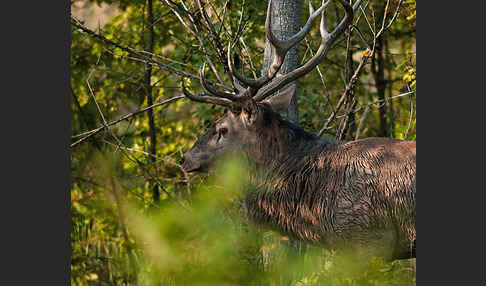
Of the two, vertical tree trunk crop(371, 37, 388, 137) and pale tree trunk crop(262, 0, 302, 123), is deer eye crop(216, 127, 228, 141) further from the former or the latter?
vertical tree trunk crop(371, 37, 388, 137)

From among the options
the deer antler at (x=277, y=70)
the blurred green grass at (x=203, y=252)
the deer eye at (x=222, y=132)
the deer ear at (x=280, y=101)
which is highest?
the deer antler at (x=277, y=70)

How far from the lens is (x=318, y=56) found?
5324mm

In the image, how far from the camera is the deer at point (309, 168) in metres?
4.83

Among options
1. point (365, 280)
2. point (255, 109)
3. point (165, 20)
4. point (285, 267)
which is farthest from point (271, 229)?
point (165, 20)

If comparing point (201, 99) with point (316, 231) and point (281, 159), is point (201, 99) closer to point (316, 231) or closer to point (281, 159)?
point (281, 159)

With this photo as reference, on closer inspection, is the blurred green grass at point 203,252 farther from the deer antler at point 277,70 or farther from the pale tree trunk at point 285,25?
the pale tree trunk at point 285,25

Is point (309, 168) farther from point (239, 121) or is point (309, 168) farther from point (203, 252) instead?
point (203, 252)

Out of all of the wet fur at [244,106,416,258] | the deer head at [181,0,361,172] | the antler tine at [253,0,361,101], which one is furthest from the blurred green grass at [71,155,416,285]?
the antler tine at [253,0,361,101]

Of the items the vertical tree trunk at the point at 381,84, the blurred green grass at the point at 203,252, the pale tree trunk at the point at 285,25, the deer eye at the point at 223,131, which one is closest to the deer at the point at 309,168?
the deer eye at the point at 223,131

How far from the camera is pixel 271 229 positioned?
213 inches

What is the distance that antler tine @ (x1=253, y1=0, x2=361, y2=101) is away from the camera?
17.4ft

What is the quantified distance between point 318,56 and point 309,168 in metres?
1.02

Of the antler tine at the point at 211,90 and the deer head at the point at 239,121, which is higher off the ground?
the antler tine at the point at 211,90

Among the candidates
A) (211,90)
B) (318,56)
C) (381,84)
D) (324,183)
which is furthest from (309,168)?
(381,84)
